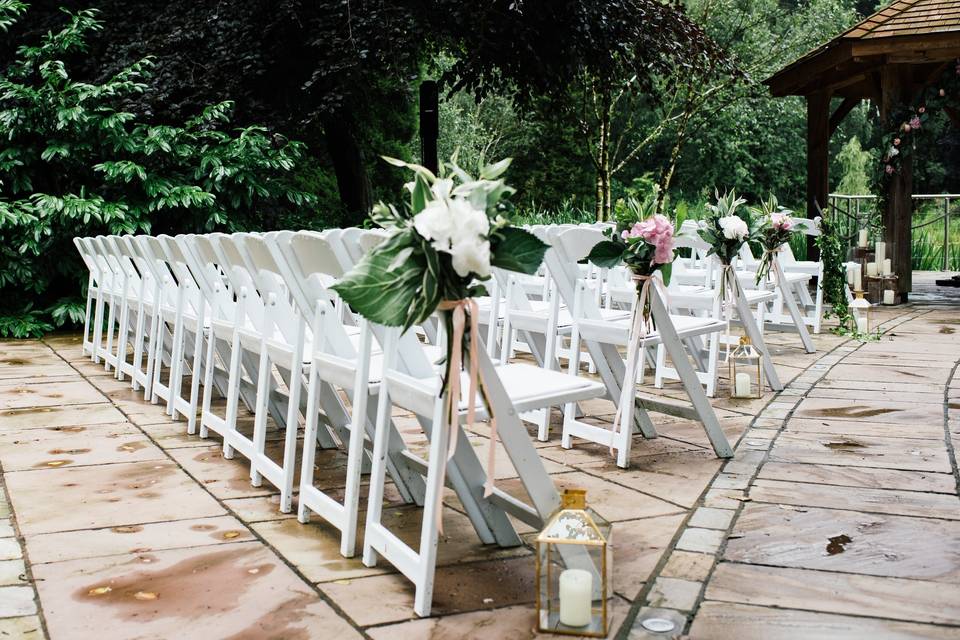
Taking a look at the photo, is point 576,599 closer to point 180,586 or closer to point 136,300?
point 180,586

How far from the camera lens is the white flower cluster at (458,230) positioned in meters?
2.51

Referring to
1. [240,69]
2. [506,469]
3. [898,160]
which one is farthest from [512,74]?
[506,469]

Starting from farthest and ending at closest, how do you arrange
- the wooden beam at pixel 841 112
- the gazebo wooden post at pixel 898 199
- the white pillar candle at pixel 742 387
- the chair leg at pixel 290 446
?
the wooden beam at pixel 841 112 < the gazebo wooden post at pixel 898 199 < the white pillar candle at pixel 742 387 < the chair leg at pixel 290 446

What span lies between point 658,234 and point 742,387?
1.91 meters

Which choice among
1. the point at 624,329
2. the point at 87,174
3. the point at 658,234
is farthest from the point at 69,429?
the point at 87,174

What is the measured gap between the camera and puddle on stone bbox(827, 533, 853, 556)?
3244 millimetres

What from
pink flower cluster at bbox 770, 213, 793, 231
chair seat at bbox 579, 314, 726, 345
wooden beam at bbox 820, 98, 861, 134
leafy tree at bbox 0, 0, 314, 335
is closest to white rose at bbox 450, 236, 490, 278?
chair seat at bbox 579, 314, 726, 345

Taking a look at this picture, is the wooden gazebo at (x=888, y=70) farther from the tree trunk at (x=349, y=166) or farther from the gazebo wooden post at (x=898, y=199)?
the tree trunk at (x=349, y=166)

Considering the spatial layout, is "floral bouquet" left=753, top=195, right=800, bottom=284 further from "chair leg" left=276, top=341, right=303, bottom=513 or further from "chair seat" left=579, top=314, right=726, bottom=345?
"chair leg" left=276, top=341, right=303, bottom=513

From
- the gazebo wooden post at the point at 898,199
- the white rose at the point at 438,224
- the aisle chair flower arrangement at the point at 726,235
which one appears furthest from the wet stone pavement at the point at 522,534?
the gazebo wooden post at the point at 898,199

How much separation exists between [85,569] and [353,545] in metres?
0.82

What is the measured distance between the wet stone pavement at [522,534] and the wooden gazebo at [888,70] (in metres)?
6.15

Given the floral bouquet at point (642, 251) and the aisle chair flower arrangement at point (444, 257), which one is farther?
the floral bouquet at point (642, 251)

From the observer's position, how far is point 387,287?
2.65 m
